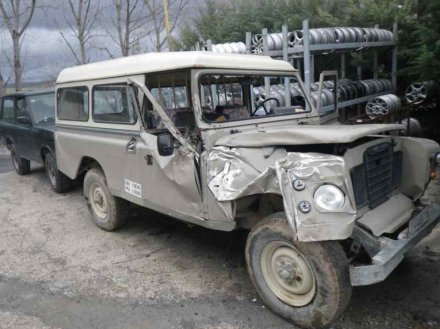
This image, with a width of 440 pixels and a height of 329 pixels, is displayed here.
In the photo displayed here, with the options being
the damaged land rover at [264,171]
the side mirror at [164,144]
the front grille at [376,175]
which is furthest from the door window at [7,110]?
the front grille at [376,175]

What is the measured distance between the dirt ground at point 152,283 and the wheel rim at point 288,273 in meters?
0.24

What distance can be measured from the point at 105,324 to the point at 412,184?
9.41ft

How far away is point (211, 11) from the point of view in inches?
634

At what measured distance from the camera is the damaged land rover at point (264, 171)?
2.69 m

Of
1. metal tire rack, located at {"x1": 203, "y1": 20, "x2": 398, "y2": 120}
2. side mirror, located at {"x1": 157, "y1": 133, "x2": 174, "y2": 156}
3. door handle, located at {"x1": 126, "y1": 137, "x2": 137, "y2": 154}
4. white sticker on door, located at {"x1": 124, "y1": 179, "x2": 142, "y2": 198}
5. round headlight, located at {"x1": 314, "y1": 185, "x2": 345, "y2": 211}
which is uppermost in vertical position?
metal tire rack, located at {"x1": 203, "y1": 20, "x2": 398, "y2": 120}

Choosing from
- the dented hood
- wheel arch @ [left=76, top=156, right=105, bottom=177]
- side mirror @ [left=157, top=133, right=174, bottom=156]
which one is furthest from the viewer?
wheel arch @ [left=76, top=156, right=105, bottom=177]

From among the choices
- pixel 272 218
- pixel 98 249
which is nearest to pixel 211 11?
pixel 98 249

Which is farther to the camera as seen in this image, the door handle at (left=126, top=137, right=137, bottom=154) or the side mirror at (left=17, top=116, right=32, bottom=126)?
the side mirror at (left=17, top=116, right=32, bottom=126)

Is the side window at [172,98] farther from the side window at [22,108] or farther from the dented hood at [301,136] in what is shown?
the side window at [22,108]

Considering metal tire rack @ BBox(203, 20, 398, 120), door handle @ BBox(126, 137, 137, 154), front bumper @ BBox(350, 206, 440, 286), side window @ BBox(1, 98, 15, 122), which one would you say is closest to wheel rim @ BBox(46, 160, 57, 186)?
side window @ BBox(1, 98, 15, 122)

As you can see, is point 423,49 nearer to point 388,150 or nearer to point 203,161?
point 388,150

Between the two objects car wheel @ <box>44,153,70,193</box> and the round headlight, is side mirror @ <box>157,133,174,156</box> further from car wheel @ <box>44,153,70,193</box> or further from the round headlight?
car wheel @ <box>44,153,70,193</box>

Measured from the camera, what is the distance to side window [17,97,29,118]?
7.55 m

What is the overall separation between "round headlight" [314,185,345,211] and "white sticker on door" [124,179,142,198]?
2113mm
